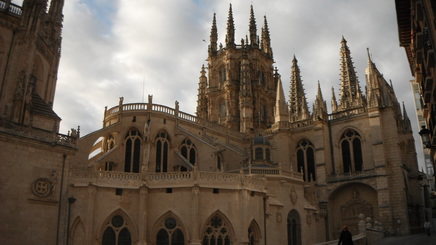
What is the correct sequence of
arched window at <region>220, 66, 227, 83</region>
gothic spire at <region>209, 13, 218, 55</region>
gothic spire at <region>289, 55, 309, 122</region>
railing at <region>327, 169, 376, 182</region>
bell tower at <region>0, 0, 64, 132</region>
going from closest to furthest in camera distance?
bell tower at <region>0, 0, 64, 132</region> < railing at <region>327, 169, 376, 182</region> < arched window at <region>220, 66, 227, 83</region> < gothic spire at <region>289, 55, 309, 122</region> < gothic spire at <region>209, 13, 218, 55</region>

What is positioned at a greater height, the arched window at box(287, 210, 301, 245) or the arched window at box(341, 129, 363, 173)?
the arched window at box(341, 129, 363, 173)

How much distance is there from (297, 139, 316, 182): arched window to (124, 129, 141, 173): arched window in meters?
15.5

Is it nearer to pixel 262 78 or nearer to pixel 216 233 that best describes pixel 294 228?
pixel 216 233

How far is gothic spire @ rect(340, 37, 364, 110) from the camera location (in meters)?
52.1

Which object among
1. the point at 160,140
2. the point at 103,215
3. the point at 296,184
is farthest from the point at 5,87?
the point at 296,184

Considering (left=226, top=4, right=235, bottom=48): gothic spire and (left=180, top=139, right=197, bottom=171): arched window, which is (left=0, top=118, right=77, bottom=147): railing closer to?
(left=180, top=139, right=197, bottom=171): arched window

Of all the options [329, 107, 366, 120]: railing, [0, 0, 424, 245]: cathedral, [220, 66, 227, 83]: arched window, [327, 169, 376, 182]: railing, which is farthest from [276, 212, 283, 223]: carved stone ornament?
[220, 66, 227, 83]: arched window

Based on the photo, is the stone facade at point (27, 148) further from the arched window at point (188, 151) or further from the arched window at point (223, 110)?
the arched window at point (223, 110)

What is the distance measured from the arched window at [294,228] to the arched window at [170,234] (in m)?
8.55

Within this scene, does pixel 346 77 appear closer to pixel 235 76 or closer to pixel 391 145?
pixel 235 76

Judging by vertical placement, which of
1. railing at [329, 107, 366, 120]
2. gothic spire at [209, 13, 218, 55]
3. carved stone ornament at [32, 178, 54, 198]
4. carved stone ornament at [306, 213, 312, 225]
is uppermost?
gothic spire at [209, 13, 218, 55]

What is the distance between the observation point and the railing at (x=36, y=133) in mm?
19922

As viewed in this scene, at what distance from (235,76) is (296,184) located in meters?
25.7

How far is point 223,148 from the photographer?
1411 inches
